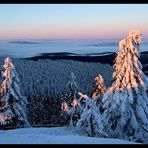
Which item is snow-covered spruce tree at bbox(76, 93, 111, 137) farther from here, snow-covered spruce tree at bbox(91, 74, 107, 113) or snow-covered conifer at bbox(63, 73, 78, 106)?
snow-covered conifer at bbox(63, 73, 78, 106)

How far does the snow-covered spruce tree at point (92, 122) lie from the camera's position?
24.3 metres

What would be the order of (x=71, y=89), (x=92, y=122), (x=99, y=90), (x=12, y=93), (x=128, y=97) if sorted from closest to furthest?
(x=92, y=122) → (x=128, y=97) → (x=99, y=90) → (x=12, y=93) → (x=71, y=89)

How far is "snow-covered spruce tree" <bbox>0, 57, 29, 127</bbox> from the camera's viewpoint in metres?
35.0

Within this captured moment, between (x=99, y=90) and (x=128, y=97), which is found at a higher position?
(x=128, y=97)

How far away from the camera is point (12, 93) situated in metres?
35.9

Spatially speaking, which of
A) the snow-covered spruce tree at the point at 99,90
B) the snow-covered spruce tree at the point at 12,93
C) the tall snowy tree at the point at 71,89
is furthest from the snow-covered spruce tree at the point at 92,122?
the tall snowy tree at the point at 71,89

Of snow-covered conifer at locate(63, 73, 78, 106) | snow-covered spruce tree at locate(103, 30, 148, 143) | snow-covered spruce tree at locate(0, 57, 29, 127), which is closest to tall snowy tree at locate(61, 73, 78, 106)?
snow-covered conifer at locate(63, 73, 78, 106)

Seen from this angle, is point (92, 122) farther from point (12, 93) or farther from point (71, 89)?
point (71, 89)

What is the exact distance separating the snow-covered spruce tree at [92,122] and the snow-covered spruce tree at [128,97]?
5.74 feet

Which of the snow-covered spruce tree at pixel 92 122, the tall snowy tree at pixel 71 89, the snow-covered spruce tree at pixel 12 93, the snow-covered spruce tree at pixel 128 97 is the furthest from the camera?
the tall snowy tree at pixel 71 89

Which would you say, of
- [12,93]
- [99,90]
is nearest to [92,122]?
[99,90]

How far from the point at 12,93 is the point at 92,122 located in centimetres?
1324

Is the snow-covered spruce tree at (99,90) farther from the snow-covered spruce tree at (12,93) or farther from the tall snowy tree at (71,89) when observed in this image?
the tall snowy tree at (71,89)

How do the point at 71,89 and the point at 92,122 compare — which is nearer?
the point at 92,122
